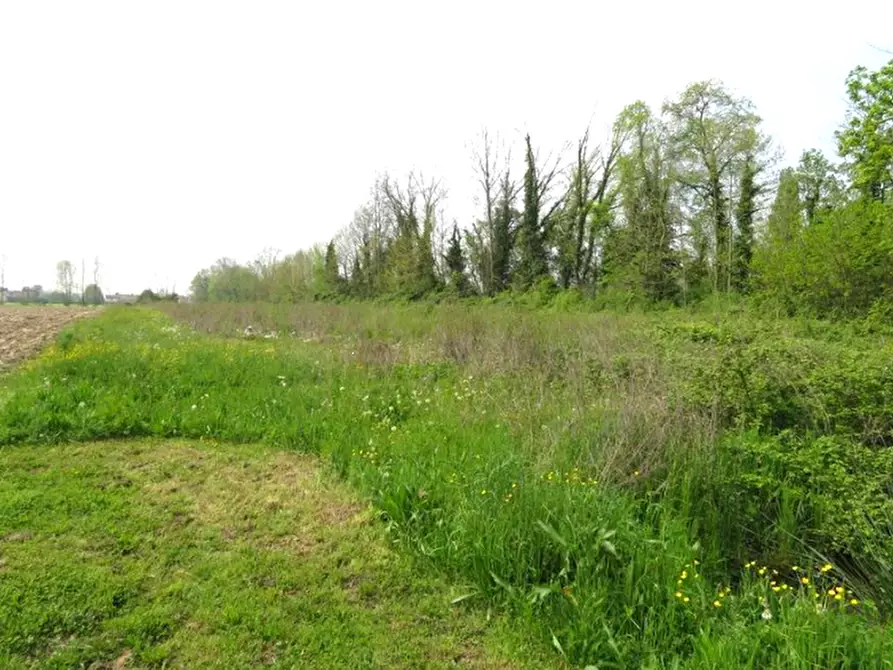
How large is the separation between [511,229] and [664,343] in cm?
2659

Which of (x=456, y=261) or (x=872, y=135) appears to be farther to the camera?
(x=456, y=261)

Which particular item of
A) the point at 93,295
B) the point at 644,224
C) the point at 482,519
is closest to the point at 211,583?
the point at 482,519

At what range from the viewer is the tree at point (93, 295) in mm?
84500

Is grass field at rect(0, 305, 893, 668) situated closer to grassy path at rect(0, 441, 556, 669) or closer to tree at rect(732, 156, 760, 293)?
grassy path at rect(0, 441, 556, 669)

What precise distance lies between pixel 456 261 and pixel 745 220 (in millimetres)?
19480

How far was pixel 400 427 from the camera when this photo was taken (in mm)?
A: 5746

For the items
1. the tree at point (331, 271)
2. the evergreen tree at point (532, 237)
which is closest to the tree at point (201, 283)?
the tree at point (331, 271)

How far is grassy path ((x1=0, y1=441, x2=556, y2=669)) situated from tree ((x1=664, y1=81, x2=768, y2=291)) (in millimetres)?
24466

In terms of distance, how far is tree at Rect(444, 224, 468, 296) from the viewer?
34.5 m

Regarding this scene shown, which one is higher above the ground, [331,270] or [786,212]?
[331,270]

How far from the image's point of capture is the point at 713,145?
2462 centimetres

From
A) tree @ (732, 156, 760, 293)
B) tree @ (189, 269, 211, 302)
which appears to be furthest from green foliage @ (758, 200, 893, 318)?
tree @ (189, 269, 211, 302)

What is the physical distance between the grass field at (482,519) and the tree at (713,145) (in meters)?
21.2

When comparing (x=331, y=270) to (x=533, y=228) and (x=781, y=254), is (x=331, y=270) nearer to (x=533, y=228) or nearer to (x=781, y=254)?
(x=533, y=228)
